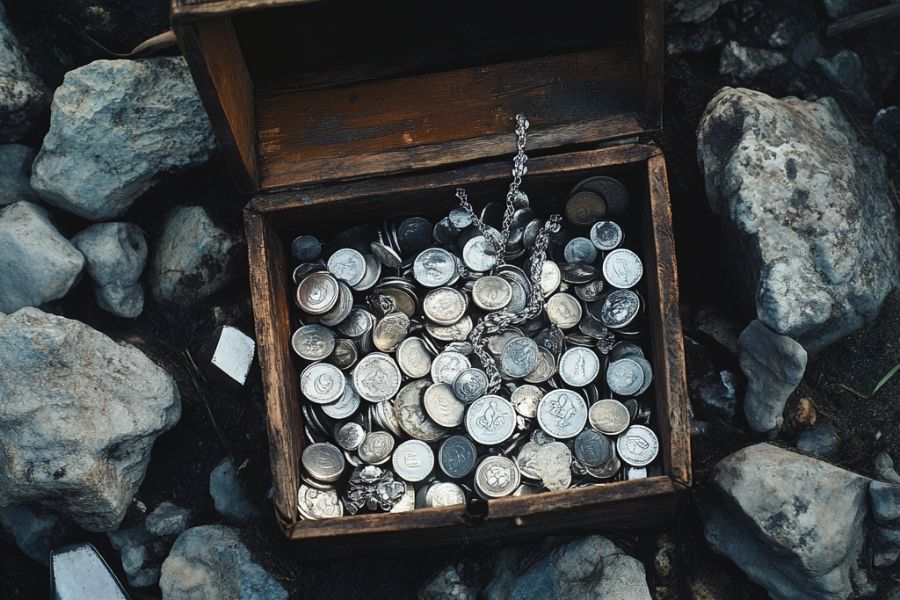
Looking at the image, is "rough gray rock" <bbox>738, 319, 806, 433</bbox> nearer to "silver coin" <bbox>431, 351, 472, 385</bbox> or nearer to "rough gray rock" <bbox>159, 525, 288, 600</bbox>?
"silver coin" <bbox>431, 351, 472, 385</bbox>

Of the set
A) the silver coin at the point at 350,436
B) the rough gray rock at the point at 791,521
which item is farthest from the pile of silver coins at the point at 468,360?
the rough gray rock at the point at 791,521

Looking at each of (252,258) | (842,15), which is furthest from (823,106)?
(252,258)

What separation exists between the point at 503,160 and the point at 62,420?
196 cm

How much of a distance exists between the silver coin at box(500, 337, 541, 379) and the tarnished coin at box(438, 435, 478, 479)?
328 mm

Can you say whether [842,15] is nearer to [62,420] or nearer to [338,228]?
[338,228]

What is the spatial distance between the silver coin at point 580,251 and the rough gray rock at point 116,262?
187 centimetres

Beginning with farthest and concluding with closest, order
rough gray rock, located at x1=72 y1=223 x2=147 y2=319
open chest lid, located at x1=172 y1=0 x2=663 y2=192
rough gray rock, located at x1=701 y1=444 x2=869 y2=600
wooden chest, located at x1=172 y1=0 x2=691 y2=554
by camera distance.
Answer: rough gray rock, located at x1=72 y1=223 x2=147 y2=319 → open chest lid, located at x1=172 y1=0 x2=663 y2=192 → wooden chest, located at x1=172 y1=0 x2=691 y2=554 → rough gray rock, located at x1=701 y1=444 x2=869 y2=600

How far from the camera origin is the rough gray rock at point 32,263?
11.1 ft

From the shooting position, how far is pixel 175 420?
3406 millimetres

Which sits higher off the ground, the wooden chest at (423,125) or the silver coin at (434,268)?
the wooden chest at (423,125)

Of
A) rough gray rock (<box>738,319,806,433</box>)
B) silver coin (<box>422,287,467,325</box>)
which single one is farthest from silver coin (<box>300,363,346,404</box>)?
rough gray rock (<box>738,319,806,433</box>)

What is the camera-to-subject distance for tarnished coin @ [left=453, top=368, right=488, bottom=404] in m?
3.28

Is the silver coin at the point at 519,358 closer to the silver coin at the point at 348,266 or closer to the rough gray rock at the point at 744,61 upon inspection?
the silver coin at the point at 348,266

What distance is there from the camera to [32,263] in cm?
338
